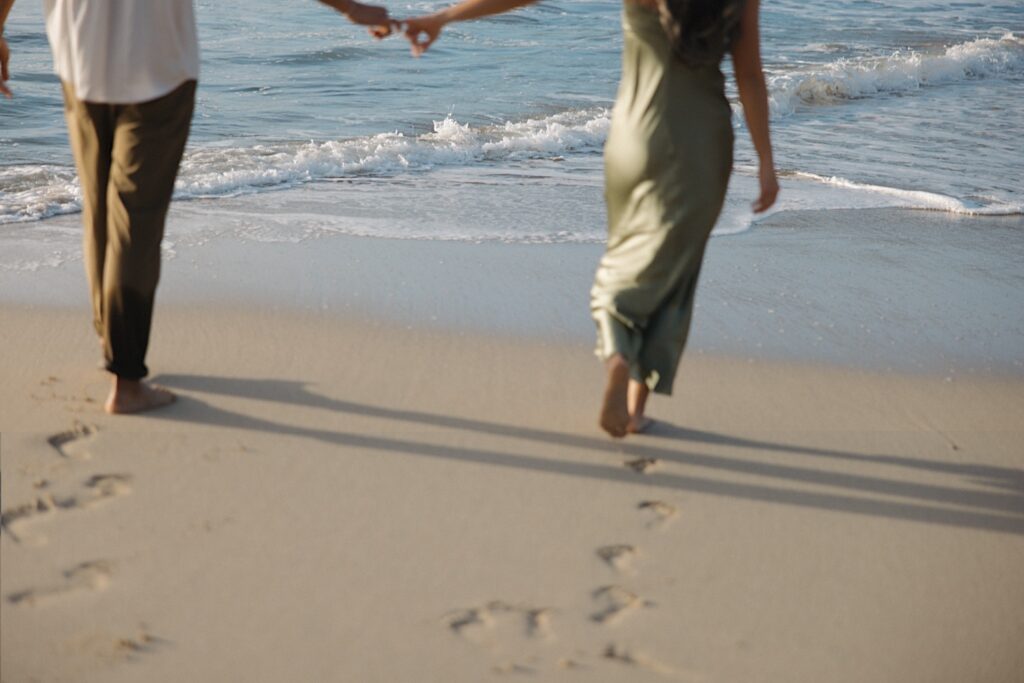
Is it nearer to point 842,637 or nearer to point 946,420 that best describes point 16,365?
point 842,637

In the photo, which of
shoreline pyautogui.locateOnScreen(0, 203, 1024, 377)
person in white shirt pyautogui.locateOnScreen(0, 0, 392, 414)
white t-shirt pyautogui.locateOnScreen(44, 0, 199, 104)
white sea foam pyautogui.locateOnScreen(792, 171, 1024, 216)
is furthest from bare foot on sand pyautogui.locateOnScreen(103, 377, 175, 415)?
white sea foam pyautogui.locateOnScreen(792, 171, 1024, 216)

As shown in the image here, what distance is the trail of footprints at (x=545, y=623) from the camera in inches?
107

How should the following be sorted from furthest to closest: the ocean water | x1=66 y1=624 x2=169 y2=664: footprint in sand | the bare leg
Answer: the ocean water, the bare leg, x1=66 y1=624 x2=169 y2=664: footprint in sand

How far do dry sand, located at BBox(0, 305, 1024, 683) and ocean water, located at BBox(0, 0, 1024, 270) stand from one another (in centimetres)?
172

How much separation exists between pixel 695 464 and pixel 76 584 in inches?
70.5

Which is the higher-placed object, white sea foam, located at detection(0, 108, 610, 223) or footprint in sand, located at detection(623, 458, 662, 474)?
footprint in sand, located at detection(623, 458, 662, 474)

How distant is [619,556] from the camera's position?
3.22 metres

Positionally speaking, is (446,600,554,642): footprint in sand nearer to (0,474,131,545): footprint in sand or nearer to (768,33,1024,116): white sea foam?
(0,474,131,545): footprint in sand

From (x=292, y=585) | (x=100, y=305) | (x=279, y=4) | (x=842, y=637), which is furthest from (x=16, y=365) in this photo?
(x=279, y=4)

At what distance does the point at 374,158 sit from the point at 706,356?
12.7 feet

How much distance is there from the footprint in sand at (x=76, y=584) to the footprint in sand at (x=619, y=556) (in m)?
1.19

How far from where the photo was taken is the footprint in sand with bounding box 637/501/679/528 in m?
3.42

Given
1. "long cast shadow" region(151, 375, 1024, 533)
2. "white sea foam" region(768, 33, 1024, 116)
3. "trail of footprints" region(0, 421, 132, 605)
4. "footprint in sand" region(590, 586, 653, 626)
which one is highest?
"trail of footprints" region(0, 421, 132, 605)

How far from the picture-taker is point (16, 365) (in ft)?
13.9
